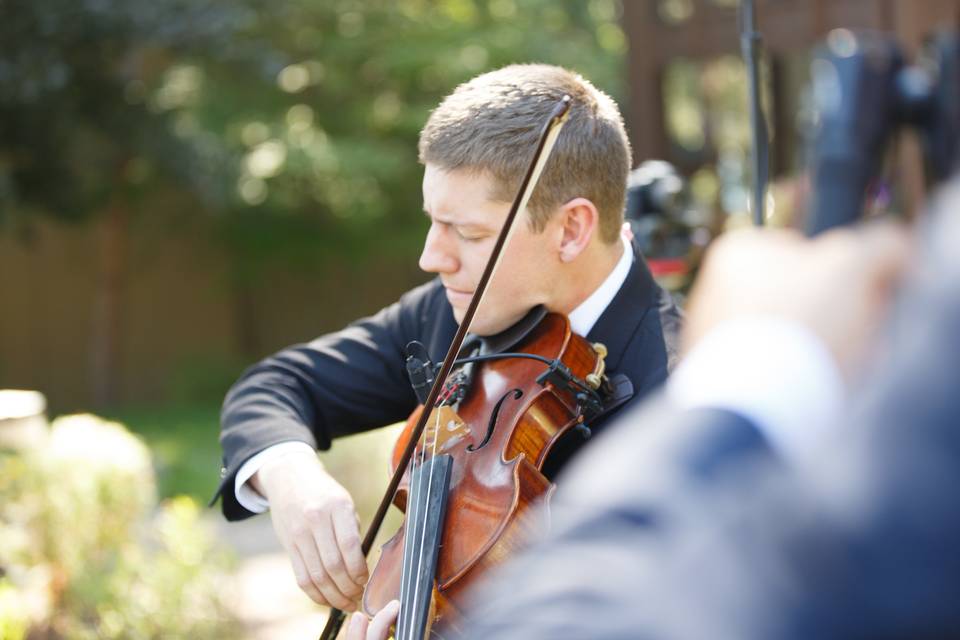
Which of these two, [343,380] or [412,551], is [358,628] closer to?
[412,551]

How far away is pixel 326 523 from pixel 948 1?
13.3 feet

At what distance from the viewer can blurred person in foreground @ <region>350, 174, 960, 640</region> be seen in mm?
463

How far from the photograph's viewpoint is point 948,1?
4.75 meters

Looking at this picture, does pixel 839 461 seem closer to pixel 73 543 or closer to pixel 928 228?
pixel 928 228

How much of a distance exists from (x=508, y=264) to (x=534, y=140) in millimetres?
206

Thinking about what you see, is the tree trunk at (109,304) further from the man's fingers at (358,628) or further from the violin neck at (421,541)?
the man's fingers at (358,628)

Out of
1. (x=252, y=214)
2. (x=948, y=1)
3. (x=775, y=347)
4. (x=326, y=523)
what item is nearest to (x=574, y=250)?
(x=326, y=523)

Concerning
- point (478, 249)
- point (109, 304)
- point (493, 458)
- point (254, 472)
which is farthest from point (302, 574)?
point (109, 304)

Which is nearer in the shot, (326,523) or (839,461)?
(839,461)

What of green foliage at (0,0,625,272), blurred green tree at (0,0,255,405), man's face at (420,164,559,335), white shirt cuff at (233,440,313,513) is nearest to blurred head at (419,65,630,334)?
man's face at (420,164,559,335)

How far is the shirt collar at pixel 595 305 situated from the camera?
1.93 meters

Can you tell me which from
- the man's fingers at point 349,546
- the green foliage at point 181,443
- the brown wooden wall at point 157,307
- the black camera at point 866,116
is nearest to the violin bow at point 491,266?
the man's fingers at point 349,546

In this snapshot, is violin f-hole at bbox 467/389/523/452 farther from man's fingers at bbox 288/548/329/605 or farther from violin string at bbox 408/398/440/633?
man's fingers at bbox 288/548/329/605

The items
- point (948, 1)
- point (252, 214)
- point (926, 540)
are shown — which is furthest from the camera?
point (252, 214)
